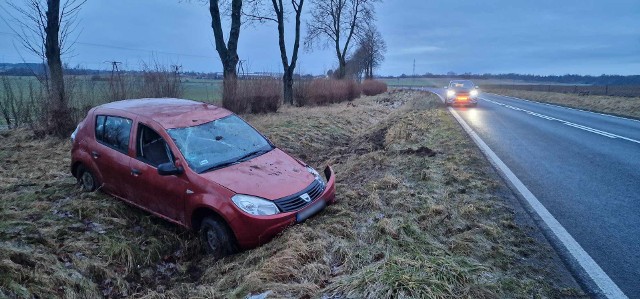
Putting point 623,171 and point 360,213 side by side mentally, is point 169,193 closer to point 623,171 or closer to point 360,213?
point 360,213

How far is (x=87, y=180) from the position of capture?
6.56m

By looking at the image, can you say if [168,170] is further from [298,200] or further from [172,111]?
[298,200]

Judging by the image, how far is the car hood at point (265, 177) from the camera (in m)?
4.71

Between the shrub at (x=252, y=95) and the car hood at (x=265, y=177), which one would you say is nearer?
the car hood at (x=265, y=177)

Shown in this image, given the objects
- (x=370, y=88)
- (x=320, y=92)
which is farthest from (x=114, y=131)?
(x=370, y=88)

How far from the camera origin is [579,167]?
7.53 m

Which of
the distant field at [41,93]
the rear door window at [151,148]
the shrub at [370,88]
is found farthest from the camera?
the shrub at [370,88]

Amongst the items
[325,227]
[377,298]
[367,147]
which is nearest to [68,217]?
[325,227]

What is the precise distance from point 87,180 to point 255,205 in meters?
3.73

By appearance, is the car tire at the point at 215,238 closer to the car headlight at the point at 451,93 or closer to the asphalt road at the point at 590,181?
the asphalt road at the point at 590,181

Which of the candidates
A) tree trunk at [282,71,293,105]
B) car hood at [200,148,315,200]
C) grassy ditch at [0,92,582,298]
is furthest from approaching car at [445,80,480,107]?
car hood at [200,148,315,200]

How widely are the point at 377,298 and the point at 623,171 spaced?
6.66 metres

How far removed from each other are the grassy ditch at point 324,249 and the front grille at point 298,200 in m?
0.25

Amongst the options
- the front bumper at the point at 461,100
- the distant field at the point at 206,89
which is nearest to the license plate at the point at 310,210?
the distant field at the point at 206,89
